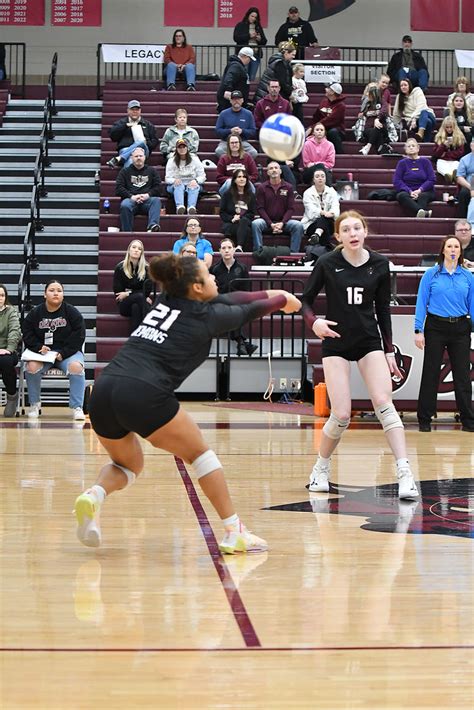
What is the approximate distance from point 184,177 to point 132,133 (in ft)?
5.40

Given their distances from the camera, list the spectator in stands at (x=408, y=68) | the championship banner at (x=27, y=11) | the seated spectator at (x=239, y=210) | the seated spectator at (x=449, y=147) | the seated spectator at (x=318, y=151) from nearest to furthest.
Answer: the seated spectator at (x=239, y=210), the seated spectator at (x=318, y=151), the seated spectator at (x=449, y=147), the spectator in stands at (x=408, y=68), the championship banner at (x=27, y=11)

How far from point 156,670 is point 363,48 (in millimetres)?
20599

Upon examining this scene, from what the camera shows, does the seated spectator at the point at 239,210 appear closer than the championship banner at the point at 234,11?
Yes

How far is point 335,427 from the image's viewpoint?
711 cm

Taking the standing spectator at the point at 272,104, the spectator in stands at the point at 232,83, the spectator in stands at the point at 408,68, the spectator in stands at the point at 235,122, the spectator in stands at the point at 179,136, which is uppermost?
Answer: the spectator in stands at the point at 408,68

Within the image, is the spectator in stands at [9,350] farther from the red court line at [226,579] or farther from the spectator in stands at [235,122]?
the spectator in stands at [235,122]

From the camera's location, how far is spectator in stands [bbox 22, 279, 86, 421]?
12672 millimetres

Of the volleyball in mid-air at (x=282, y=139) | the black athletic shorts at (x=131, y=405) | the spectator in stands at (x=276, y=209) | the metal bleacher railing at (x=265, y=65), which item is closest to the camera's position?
the black athletic shorts at (x=131, y=405)

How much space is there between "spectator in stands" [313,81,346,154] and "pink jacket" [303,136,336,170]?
3.38 ft

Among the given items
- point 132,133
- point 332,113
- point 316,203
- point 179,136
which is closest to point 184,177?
point 179,136

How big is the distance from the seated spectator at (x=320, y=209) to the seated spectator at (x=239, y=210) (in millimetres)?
802

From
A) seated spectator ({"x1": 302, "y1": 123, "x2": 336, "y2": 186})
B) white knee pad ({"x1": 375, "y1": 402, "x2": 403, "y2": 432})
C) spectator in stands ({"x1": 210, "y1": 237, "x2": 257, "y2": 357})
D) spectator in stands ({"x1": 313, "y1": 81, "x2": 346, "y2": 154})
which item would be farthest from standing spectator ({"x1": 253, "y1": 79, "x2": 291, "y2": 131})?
white knee pad ({"x1": 375, "y1": 402, "x2": 403, "y2": 432})

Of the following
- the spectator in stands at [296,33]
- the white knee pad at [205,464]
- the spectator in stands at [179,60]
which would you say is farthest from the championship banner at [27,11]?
the white knee pad at [205,464]

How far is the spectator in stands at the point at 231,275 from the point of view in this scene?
14734mm
